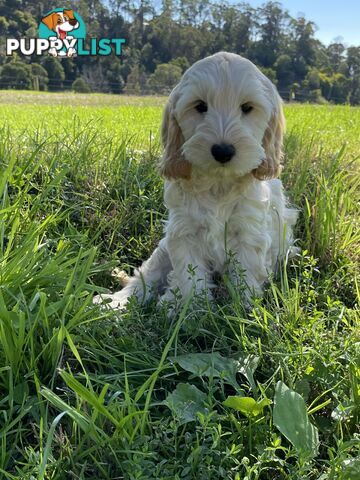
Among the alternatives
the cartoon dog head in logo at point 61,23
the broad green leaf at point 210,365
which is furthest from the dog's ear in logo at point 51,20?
the broad green leaf at point 210,365

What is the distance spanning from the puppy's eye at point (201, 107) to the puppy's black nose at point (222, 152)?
0.31 metres

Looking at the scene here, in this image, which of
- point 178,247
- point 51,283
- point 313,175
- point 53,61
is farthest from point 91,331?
point 53,61

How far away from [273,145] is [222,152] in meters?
0.57

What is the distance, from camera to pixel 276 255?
3.40m

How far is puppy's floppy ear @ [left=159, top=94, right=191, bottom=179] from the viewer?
9.34 ft

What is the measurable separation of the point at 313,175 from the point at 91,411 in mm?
3022

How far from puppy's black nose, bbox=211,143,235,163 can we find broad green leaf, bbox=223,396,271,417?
1.28m

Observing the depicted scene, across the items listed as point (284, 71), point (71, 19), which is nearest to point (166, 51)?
point (284, 71)

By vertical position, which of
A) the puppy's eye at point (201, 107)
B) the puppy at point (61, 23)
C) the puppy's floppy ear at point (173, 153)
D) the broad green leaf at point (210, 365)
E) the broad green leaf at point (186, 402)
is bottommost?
the broad green leaf at point (186, 402)

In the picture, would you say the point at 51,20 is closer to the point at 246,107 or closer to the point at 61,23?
the point at 61,23

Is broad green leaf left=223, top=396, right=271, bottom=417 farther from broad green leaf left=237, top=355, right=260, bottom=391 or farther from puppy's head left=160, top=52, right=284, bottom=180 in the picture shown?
puppy's head left=160, top=52, right=284, bottom=180

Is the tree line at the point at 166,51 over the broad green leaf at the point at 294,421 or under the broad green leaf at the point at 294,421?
over

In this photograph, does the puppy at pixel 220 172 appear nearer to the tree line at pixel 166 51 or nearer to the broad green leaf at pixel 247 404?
the broad green leaf at pixel 247 404

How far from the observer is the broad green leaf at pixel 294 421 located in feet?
5.50
